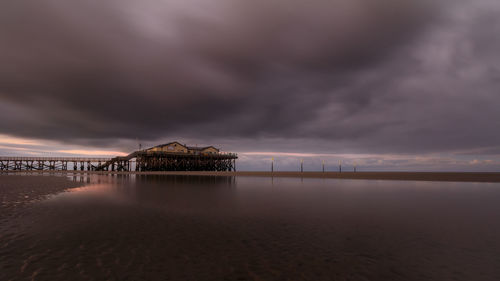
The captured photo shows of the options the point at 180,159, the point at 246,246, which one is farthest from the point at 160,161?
the point at 246,246

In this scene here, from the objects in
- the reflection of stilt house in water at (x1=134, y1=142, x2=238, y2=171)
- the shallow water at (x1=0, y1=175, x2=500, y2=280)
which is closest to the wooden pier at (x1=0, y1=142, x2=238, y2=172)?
the reflection of stilt house in water at (x1=134, y1=142, x2=238, y2=171)

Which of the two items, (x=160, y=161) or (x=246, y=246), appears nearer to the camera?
(x=246, y=246)

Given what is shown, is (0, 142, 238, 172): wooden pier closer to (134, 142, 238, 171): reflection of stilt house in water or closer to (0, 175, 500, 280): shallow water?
(134, 142, 238, 171): reflection of stilt house in water

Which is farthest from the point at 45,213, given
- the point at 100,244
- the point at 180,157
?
the point at 180,157

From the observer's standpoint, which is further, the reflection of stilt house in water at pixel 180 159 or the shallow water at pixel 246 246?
the reflection of stilt house in water at pixel 180 159

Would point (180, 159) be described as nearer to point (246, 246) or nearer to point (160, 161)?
point (160, 161)

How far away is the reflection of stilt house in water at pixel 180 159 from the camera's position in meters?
69.9

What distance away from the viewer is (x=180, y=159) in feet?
245

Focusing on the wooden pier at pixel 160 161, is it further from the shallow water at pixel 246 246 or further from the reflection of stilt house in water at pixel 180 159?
the shallow water at pixel 246 246

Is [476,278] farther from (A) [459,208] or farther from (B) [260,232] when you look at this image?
(A) [459,208]

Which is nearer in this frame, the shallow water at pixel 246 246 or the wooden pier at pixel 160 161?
the shallow water at pixel 246 246

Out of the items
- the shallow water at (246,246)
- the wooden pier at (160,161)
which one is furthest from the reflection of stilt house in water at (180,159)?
the shallow water at (246,246)

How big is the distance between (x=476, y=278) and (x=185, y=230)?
24.9ft

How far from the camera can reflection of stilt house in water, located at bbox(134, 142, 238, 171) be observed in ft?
229
